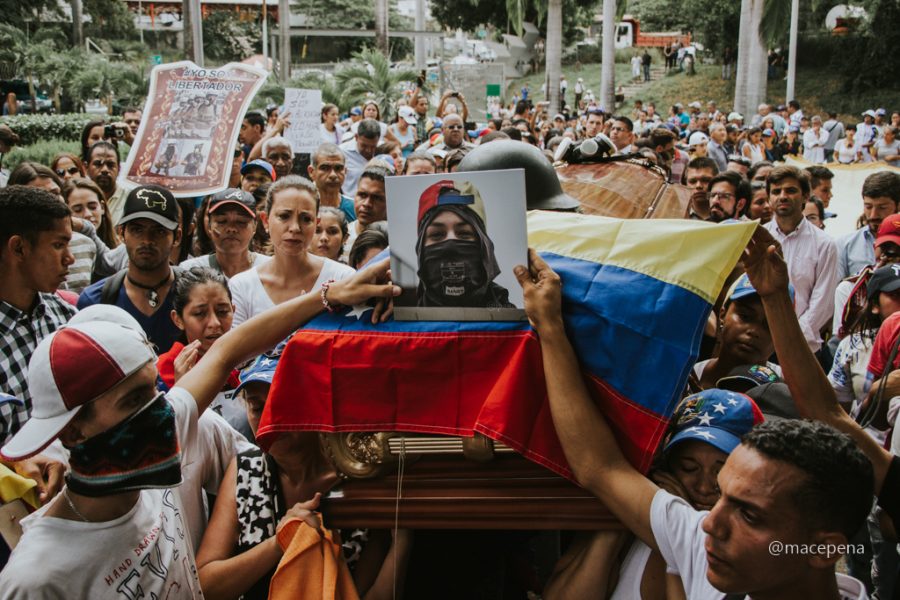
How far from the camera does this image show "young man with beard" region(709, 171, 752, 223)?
5.75 meters

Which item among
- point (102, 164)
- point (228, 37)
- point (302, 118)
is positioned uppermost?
point (228, 37)

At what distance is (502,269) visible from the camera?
7.11 feet

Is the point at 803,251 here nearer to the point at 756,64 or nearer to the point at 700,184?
the point at 700,184

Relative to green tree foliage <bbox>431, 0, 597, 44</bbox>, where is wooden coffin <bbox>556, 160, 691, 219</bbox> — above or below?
below

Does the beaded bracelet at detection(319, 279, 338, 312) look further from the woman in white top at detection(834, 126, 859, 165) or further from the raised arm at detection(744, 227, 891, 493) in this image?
the woman in white top at detection(834, 126, 859, 165)

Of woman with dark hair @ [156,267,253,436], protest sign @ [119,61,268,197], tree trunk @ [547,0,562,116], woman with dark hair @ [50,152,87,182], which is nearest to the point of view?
woman with dark hair @ [156,267,253,436]

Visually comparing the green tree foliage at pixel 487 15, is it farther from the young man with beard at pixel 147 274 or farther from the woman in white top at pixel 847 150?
the young man with beard at pixel 147 274

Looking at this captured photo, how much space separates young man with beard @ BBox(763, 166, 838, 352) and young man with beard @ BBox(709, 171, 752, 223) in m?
0.29

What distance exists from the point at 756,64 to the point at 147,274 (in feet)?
73.4

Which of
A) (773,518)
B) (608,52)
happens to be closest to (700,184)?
(773,518)

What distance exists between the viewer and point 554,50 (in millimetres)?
26938

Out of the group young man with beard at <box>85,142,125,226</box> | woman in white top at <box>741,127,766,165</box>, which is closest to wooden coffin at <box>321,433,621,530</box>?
young man with beard at <box>85,142,125,226</box>

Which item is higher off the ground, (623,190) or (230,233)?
(623,190)

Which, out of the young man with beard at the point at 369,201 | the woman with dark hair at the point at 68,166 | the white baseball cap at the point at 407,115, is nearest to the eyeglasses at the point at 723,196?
the young man with beard at the point at 369,201
